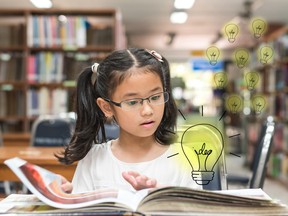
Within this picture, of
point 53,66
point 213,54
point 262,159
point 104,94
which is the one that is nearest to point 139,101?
point 104,94

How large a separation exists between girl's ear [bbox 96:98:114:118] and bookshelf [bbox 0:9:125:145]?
3.17 m

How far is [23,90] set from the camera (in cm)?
450

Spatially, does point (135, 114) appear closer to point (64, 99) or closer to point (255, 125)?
point (64, 99)

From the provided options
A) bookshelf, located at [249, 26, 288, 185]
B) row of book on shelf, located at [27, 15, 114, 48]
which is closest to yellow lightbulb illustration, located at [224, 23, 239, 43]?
row of book on shelf, located at [27, 15, 114, 48]

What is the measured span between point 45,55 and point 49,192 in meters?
A: 3.67

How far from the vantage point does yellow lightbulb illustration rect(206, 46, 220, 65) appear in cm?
134

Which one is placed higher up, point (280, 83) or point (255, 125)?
point (280, 83)

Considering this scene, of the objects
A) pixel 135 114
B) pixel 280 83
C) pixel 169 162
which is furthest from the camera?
pixel 280 83

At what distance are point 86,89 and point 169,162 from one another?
1.06ft

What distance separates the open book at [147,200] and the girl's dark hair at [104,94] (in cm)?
36

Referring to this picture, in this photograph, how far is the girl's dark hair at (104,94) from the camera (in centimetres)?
118

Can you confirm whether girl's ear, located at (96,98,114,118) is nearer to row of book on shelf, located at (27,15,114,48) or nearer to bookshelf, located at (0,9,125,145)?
bookshelf, located at (0,9,125,145)

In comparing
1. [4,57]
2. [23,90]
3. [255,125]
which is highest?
[4,57]

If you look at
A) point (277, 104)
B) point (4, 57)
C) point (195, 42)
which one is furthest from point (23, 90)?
point (195, 42)
